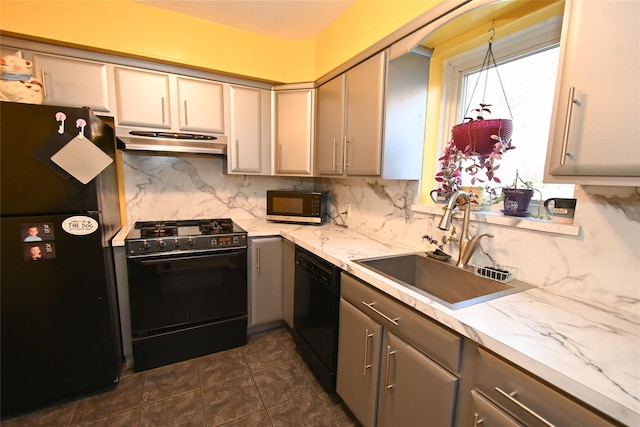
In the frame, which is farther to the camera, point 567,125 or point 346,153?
point 346,153

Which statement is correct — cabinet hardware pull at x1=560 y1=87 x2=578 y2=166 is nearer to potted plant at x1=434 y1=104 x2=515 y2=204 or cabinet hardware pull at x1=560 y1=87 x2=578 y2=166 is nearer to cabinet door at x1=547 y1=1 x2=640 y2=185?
cabinet door at x1=547 y1=1 x2=640 y2=185

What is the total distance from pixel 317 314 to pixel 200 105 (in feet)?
5.90

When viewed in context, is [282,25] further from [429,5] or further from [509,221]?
[509,221]

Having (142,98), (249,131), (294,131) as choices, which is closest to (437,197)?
(294,131)

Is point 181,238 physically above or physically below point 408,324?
above

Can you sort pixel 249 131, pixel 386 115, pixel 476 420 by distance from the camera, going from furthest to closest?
1. pixel 249 131
2. pixel 386 115
3. pixel 476 420

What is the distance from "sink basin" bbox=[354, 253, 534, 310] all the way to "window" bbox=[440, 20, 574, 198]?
51cm

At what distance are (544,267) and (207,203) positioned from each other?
2.47 metres

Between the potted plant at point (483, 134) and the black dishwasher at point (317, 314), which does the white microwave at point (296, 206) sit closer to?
the black dishwasher at point (317, 314)

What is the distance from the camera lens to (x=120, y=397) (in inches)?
66.9

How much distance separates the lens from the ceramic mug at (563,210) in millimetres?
1138

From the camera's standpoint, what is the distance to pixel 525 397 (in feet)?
2.42

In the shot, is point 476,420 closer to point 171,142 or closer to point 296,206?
point 296,206

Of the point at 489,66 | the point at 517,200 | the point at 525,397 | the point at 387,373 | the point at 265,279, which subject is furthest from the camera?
the point at 265,279
